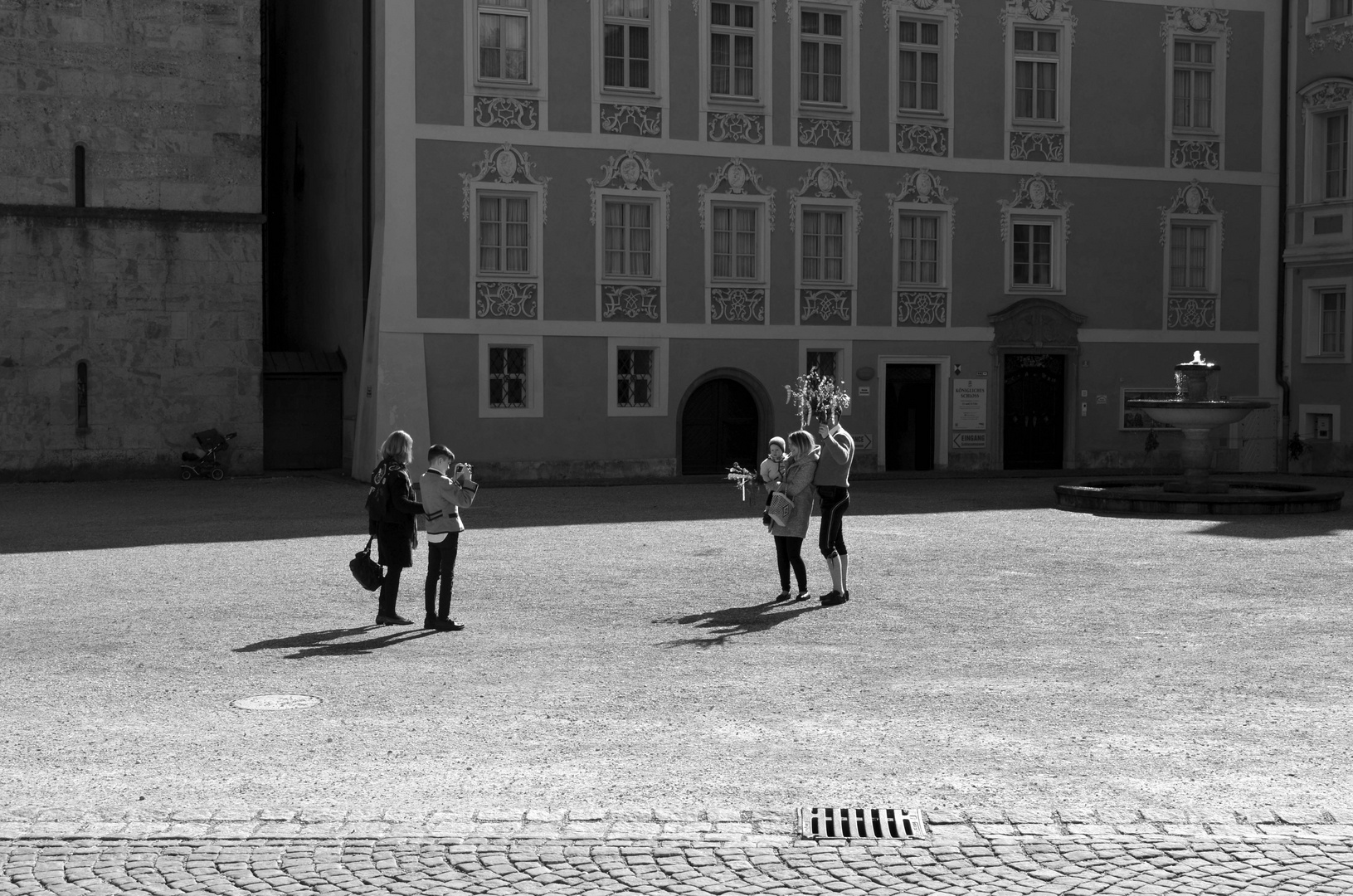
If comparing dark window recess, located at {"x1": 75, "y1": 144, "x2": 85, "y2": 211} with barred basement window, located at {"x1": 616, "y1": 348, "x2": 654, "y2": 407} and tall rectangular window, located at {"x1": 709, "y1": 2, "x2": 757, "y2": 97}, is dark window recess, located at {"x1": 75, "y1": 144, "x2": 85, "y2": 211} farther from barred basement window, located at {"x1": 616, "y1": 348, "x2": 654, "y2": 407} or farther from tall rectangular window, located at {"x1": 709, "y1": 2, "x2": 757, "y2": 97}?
tall rectangular window, located at {"x1": 709, "y1": 2, "x2": 757, "y2": 97}

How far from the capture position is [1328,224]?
37594mm

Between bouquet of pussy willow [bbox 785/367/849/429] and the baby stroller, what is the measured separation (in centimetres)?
1129

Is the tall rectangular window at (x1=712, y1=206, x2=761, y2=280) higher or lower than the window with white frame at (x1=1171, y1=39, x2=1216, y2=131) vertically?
lower

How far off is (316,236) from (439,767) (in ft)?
106

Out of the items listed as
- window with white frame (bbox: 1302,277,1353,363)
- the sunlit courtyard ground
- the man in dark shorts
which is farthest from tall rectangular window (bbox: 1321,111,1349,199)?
the man in dark shorts

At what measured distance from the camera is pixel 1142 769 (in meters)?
8.32

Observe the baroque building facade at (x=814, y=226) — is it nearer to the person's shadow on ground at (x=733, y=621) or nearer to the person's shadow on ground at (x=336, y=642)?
the person's shadow on ground at (x=733, y=621)

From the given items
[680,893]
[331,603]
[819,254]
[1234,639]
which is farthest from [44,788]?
[819,254]

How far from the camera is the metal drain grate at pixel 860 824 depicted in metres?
7.20

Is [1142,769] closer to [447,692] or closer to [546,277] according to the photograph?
[447,692]

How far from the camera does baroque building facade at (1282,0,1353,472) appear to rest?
3719cm

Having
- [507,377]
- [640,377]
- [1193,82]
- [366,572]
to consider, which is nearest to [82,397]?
[507,377]

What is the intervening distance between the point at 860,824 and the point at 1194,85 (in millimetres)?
33907

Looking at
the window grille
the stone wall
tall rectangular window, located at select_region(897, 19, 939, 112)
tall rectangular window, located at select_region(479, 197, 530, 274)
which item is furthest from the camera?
tall rectangular window, located at select_region(897, 19, 939, 112)
